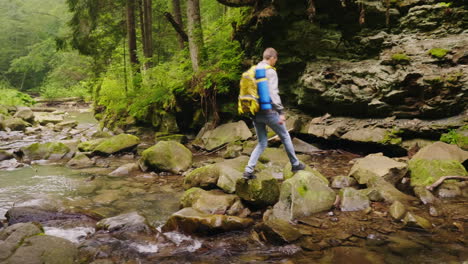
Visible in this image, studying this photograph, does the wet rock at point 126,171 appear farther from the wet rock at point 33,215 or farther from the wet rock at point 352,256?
the wet rock at point 352,256

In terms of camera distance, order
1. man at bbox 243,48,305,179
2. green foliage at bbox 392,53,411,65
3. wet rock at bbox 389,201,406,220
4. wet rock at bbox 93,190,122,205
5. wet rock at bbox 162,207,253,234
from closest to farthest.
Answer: wet rock at bbox 389,201,406,220
wet rock at bbox 162,207,253,234
man at bbox 243,48,305,179
wet rock at bbox 93,190,122,205
green foliage at bbox 392,53,411,65

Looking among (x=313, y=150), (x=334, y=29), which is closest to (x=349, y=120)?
(x=313, y=150)

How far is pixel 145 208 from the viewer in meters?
6.04

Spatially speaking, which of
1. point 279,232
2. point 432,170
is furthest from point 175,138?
point 432,170

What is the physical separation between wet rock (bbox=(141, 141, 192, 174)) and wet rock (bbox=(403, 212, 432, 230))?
5.61 meters

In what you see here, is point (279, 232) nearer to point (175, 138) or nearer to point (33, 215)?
point (33, 215)

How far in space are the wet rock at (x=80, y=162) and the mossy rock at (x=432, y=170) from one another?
354 inches

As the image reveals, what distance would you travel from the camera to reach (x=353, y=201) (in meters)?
4.77

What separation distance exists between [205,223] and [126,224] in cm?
135

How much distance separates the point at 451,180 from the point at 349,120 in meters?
3.68

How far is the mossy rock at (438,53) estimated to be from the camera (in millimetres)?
7115

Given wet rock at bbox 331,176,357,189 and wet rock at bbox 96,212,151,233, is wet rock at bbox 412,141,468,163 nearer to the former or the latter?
wet rock at bbox 331,176,357,189

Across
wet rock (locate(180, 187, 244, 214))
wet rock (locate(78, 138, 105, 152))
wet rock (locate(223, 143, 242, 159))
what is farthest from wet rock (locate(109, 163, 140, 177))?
wet rock (locate(180, 187, 244, 214))

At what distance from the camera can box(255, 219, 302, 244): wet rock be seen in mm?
3903
